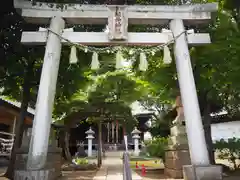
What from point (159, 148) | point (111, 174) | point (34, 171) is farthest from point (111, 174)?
point (159, 148)

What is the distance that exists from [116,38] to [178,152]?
5031 millimetres

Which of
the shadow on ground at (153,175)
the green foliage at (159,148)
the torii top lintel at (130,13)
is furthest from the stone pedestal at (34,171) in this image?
the green foliage at (159,148)

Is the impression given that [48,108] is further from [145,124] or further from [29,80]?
[145,124]

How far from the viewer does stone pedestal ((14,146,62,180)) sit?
6223mm

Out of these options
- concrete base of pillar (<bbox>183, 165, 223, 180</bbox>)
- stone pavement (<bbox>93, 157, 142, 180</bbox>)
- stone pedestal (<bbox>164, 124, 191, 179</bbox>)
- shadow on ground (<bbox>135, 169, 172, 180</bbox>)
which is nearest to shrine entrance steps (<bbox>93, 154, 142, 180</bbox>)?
stone pavement (<bbox>93, 157, 142, 180</bbox>)

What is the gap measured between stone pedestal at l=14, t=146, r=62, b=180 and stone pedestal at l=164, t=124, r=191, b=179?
15.2ft

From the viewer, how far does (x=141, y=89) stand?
1669 cm

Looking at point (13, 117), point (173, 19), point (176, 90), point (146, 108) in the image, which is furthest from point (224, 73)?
point (146, 108)

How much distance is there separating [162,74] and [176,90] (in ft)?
3.36

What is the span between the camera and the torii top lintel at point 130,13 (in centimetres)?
766

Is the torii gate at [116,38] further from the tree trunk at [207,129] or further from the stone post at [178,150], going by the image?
the tree trunk at [207,129]

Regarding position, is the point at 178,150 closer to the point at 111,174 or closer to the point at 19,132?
the point at 111,174

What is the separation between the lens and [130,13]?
789cm

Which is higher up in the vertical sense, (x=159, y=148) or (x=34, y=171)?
(x=159, y=148)
